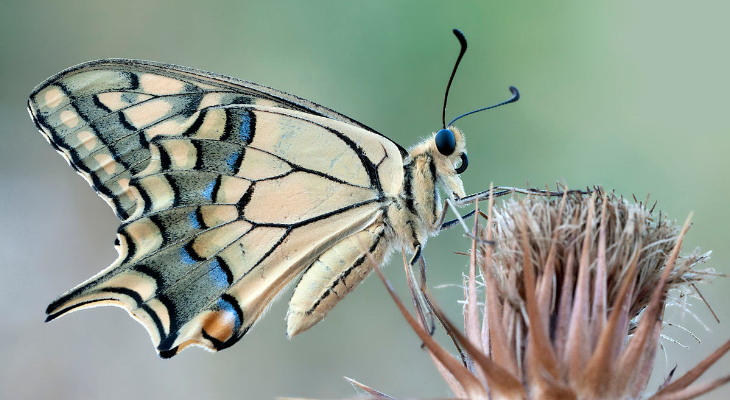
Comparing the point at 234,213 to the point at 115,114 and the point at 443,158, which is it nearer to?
the point at 115,114

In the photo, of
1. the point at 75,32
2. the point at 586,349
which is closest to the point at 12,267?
the point at 75,32

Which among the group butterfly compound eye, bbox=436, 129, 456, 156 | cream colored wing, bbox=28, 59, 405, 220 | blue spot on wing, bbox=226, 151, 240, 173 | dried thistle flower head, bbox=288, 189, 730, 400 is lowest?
dried thistle flower head, bbox=288, 189, 730, 400

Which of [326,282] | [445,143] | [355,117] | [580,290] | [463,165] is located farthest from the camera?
[355,117]

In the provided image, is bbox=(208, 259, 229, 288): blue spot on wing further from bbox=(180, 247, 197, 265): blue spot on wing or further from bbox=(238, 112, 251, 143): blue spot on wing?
bbox=(238, 112, 251, 143): blue spot on wing

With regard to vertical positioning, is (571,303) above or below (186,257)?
below

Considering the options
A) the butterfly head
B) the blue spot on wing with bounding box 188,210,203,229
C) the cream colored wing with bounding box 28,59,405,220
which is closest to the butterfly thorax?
the butterfly head

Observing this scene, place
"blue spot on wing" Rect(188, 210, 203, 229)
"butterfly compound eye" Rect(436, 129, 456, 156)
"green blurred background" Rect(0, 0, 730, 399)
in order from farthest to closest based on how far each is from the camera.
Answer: "green blurred background" Rect(0, 0, 730, 399) → "butterfly compound eye" Rect(436, 129, 456, 156) → "blue spot on wing" Rect(188, 210, 203, 229)

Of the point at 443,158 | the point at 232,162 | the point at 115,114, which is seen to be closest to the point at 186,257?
the point at 232,162
